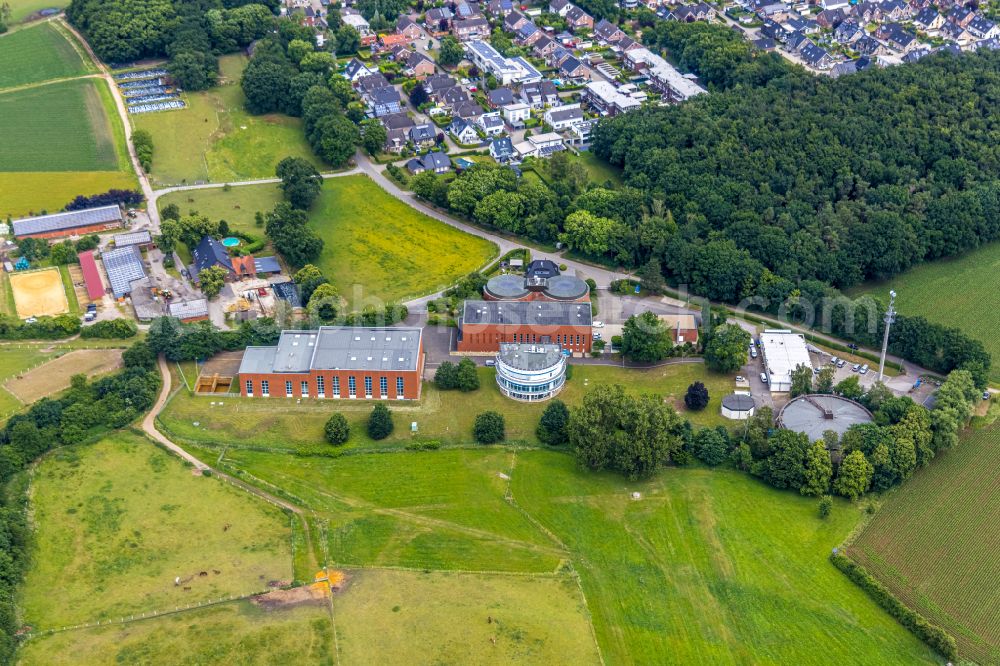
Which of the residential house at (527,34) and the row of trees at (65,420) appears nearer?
the row of trees at (65,420)

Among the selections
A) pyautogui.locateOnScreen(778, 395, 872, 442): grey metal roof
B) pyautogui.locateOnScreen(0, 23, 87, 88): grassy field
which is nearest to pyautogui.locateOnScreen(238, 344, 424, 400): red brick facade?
pyautogui.locateOnScreen(778, 395, 872, 442): grey metal roof

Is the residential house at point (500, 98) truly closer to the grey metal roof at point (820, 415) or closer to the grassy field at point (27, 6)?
the grey metal roof at point (820, 415)

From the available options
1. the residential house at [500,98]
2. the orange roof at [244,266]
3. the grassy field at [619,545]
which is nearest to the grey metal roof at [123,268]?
the orange roof at [244,266]

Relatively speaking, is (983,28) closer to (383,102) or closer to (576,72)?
(576,72)

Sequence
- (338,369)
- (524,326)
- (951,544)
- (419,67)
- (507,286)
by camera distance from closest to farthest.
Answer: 1. (951,544)
2. (338,369)
3. (524,326)
4. (507,286)
5. (419,67)

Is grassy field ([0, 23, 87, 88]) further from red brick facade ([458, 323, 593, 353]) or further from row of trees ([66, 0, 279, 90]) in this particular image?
red brick facade ([458, 323, 593, 353])

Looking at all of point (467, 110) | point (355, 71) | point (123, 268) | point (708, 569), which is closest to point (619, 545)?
point (708, 569)

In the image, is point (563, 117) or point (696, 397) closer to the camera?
point (696, 397)
